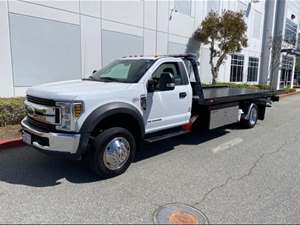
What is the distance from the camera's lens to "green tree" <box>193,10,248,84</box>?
16531 millimetres

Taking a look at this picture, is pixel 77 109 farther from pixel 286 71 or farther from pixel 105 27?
pixel 286 71

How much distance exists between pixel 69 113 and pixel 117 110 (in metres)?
0.77

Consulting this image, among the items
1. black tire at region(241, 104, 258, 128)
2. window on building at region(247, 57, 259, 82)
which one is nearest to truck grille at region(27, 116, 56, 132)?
black tire at region(241, 104, 258, 128)

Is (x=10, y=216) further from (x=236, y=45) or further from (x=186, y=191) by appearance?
(x=236, y=45)

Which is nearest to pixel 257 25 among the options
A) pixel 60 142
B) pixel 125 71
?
pixel 125 71

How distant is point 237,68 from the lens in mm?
23359

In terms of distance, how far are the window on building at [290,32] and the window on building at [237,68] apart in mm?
8669

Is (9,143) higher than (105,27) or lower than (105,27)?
lower

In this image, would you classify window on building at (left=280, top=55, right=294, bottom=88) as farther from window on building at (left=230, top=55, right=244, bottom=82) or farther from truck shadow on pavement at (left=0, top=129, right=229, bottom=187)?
truck shadow on pavement at (left=0, top=129, right=229, bottom=187)

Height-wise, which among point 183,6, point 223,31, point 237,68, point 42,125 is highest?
point 183,6

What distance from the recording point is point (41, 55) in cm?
1001

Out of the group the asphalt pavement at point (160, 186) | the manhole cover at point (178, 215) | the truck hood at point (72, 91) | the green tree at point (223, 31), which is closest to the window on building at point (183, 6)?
the green tree at point (223, 31)

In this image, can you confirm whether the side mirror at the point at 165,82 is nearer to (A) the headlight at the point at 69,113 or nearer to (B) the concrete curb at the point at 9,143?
(A) the headlight at the point at 69,113

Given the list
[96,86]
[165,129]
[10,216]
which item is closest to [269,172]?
[165,129]
